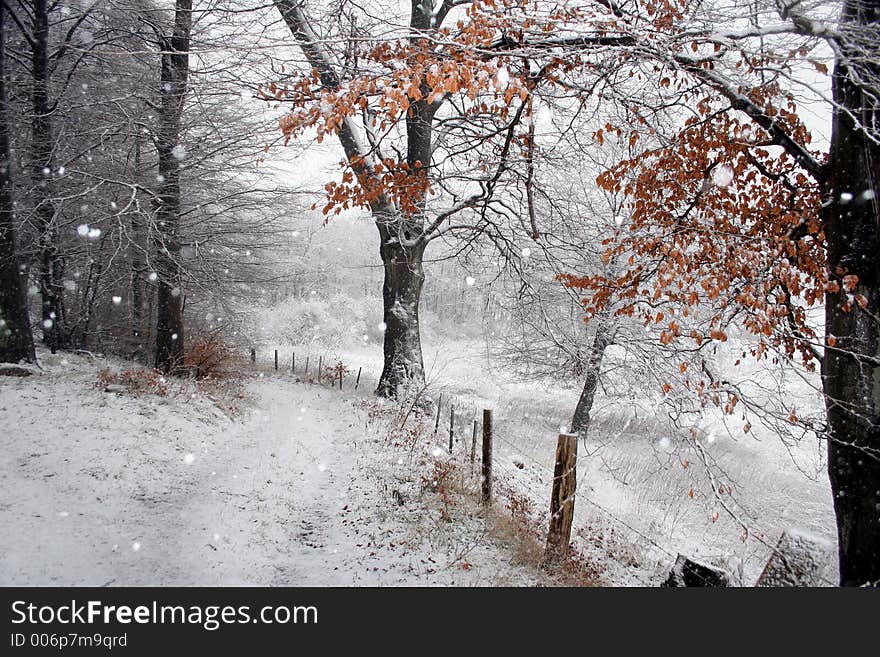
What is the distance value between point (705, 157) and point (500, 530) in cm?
493

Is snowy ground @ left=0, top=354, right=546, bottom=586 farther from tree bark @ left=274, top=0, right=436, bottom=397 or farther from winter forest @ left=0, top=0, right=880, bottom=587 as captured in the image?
tree bark @ left=274, top=0, right=436, bottom=397

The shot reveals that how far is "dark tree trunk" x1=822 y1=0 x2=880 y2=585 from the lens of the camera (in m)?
3.40

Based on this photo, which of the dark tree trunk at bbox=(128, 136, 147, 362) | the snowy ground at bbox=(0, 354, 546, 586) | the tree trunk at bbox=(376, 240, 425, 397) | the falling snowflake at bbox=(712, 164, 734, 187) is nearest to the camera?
the snowy ground at bbox=(0, 354, 546, 586)

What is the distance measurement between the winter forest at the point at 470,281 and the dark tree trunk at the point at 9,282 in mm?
47

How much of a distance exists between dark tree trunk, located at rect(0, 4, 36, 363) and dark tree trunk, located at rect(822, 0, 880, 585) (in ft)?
39.6

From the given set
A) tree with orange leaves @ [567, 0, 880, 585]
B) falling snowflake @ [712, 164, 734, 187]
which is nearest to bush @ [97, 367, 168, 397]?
tree with orange leaves @ [567, 0, 880, 585]

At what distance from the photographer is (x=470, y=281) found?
1112cm

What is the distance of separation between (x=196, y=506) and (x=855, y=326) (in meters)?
6.99

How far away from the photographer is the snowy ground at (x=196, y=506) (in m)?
3.96

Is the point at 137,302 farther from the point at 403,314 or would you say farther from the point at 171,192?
the point at 403,314

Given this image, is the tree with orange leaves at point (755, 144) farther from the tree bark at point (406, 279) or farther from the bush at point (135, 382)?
the bush at point (135, 382)

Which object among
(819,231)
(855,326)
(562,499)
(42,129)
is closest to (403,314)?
(562,499)

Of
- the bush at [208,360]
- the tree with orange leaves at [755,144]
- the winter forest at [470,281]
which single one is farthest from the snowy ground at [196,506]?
the tree with orange leaves at [755,144]
